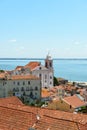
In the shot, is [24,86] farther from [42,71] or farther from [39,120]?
[39,120]

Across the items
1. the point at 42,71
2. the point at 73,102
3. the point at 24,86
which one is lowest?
the point at 73,102

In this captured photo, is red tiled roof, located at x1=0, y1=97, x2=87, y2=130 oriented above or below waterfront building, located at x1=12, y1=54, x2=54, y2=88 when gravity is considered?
above

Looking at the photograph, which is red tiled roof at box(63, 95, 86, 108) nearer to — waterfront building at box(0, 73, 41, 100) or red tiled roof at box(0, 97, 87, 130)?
waterfront building at box(0, 73, 41, 100)

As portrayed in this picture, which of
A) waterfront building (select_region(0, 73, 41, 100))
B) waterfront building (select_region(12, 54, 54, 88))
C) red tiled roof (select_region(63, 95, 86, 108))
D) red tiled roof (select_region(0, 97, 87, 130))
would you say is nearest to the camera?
red tiled roof (select_region(0, 97, 87, 130))

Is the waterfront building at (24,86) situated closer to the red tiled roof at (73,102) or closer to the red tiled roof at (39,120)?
the red tiled roof at (73,102)

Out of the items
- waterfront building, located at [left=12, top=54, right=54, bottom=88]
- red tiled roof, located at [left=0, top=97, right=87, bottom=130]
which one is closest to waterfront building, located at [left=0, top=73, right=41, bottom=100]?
waterfront building, located at [left=12, top=54, right=54, bottom=88]

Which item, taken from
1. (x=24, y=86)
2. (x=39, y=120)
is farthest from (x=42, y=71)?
(x=39, y=120)

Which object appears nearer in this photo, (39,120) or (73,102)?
(39,120)

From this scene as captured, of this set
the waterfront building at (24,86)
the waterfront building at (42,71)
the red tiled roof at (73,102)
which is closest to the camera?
the red tiled roof at (73,102)

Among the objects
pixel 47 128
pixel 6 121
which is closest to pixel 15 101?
pixel 6 121

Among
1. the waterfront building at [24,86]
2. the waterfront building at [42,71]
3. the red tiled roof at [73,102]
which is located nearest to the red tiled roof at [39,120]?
the red tiled roof at [73,102]

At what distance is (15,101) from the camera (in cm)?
2189

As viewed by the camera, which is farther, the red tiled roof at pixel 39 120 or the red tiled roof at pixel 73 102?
the red tiled roof at pixel 73 102

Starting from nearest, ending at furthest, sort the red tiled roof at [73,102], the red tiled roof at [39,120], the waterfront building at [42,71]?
the red tiled roof at [39,120], the red tiled roof at [73,102], the waterfront building at [42,71]
